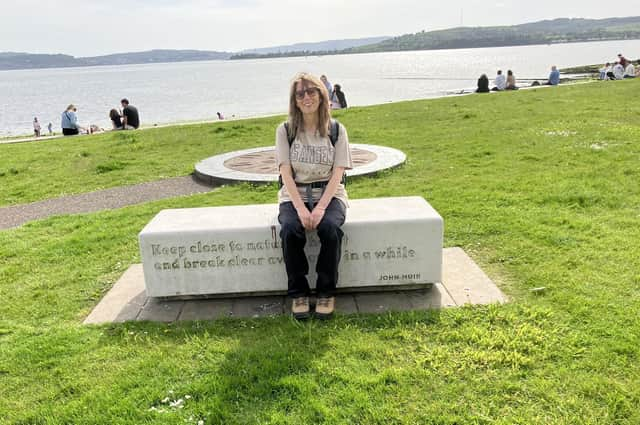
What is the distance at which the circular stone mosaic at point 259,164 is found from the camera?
8359 mm

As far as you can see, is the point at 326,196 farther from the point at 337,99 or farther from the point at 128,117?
the point at 128,117

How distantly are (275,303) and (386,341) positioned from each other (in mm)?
1065

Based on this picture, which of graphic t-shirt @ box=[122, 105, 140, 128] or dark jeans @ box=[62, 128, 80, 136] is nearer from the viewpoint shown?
graphic t-shirt @ box=[122, 105, 140, 128]

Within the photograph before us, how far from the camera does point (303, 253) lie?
4.02 metres

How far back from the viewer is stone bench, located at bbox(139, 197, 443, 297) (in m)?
4.14

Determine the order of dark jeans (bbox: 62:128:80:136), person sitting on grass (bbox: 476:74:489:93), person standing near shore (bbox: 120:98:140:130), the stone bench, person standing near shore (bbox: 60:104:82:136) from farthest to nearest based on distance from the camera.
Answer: person sitting on grass (bbox: 476:74:489:93)
dark jeans (bbox: 62:128:80:136)
person standing near shore (bbox: 60:104:82:136)
person standing near shore (bbox: 120:98:140:130)
the stone bench

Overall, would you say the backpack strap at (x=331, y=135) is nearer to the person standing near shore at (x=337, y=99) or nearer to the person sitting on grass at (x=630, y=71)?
the person standing near shore at (x=337, y=99)

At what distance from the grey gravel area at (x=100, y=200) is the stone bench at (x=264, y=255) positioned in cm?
417

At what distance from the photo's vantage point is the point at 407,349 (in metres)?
3.44

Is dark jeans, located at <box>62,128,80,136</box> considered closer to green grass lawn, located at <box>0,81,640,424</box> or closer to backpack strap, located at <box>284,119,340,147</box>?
green grass lawn, located at <box>0,81,640,424</box>

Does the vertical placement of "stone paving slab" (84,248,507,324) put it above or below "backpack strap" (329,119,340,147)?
below

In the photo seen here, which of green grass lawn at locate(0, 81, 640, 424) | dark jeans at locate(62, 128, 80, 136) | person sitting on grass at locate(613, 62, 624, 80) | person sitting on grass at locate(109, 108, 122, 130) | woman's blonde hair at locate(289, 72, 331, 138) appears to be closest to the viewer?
green grass lawn at locate(0, 81, 640, 424)

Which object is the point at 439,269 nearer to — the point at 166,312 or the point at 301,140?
the point at 301,140

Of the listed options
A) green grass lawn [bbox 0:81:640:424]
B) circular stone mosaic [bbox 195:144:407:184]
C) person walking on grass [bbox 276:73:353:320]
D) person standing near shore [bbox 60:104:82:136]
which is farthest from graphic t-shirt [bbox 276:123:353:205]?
person standing near shore [bbox 60:104:82:136]
